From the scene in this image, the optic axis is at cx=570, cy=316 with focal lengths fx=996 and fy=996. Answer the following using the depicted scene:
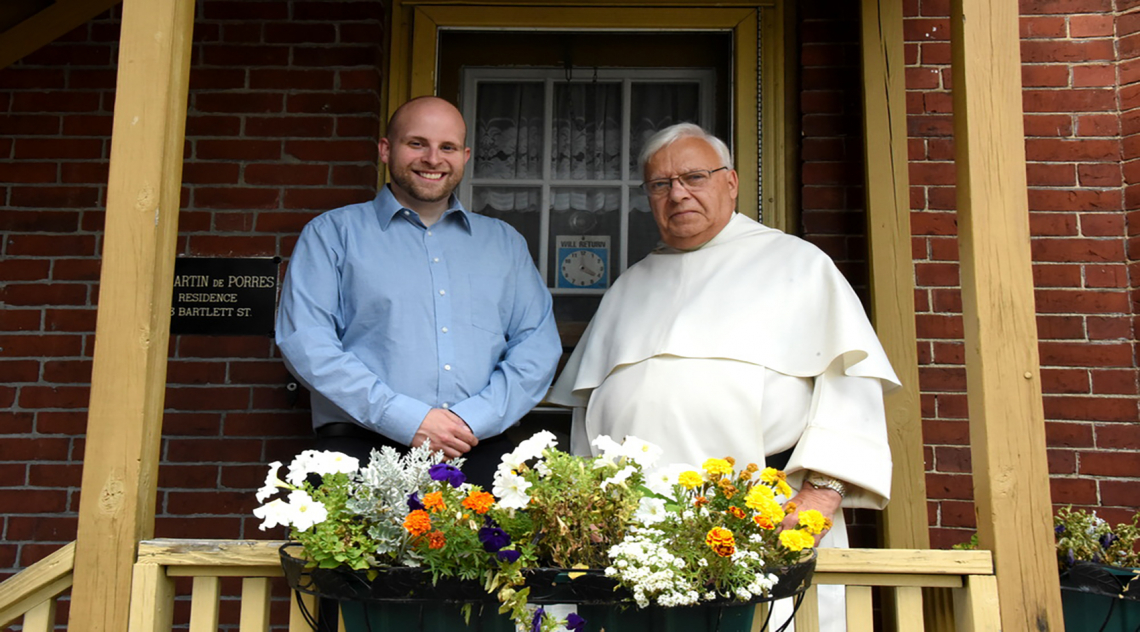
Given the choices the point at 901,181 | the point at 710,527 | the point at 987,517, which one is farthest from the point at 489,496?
the point at 901,181

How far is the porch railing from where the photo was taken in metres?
2.17

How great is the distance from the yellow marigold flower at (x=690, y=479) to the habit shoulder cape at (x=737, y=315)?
0.91 meters

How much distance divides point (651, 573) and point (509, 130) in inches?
94.6

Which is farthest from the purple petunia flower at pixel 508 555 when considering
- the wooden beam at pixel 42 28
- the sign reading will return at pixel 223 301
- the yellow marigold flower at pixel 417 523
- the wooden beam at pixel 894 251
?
the wooden beam at pixel 42 28

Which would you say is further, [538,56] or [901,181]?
[538,56]

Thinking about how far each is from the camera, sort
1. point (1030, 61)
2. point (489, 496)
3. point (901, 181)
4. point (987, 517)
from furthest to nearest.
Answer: point (1030, 61)
point (901, 181)
point (987, 517)
point (489, 496)

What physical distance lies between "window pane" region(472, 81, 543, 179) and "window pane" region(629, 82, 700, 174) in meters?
0.36

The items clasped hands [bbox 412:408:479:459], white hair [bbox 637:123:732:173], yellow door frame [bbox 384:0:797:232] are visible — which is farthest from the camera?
yellow door frame [bbox 384:0:797:232]

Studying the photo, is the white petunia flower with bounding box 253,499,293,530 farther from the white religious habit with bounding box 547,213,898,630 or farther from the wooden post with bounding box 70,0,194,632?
the white religious habit with bounding box 547,213,898,630

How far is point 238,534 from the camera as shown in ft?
11.2

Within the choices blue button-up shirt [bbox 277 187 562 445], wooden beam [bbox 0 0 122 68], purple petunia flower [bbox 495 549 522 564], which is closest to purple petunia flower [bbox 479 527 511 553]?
purple petunia flower [bbox 495 549 522 564]

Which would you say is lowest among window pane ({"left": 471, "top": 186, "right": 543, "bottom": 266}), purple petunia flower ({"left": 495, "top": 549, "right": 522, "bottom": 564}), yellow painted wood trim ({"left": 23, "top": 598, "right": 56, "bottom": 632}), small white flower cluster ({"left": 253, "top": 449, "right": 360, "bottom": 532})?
yellow painted wood trim ({"left": 23, "top": 598, "right": 56, "bottom": 632})

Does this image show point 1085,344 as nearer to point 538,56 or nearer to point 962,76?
point 962,76

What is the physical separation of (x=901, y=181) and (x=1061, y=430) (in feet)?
3.35
